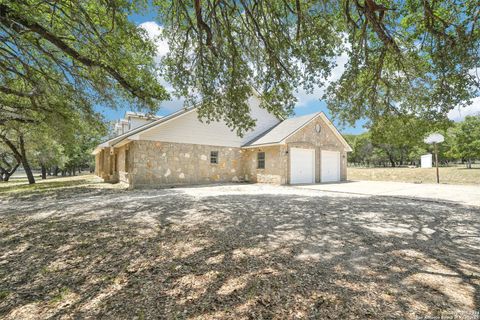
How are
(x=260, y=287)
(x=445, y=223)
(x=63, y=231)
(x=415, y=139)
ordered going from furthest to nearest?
(x=415, y=139) < (x=445, y=223) < (x=63, y=231) < (x=260, y=287)

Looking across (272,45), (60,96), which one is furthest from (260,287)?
(60,96)

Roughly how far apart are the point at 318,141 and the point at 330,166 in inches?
92.0

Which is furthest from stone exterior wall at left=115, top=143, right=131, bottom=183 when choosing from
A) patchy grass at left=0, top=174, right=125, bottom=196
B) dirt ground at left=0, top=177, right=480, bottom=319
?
dirt ground at left=0, top=177, right=480, bottom=319

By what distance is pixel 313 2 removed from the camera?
21.3ft

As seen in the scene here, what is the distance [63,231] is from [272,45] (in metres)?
7.18

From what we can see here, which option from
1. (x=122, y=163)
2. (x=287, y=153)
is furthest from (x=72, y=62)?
(x=287, y=153)

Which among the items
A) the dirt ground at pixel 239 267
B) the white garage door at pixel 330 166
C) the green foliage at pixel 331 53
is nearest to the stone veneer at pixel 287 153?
the white garage door at pixel 330 166

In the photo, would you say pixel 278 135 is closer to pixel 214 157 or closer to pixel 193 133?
pixel 214 157

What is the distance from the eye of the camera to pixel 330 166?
17.9m

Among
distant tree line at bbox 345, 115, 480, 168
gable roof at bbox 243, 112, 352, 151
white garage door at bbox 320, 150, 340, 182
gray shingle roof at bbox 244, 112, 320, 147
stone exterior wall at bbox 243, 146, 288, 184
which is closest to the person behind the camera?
distant tree line at bbox 345, 115, 480, 168

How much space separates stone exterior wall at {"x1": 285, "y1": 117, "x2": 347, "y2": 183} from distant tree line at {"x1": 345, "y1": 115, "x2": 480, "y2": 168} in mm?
4123

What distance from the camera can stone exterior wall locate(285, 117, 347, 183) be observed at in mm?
15832

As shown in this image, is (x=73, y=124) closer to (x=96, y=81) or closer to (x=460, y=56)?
(x=96, y=81)

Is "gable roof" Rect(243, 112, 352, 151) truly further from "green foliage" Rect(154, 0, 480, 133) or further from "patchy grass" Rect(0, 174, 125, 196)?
"patchy grass" Rect(0, 174, 125, 196)
